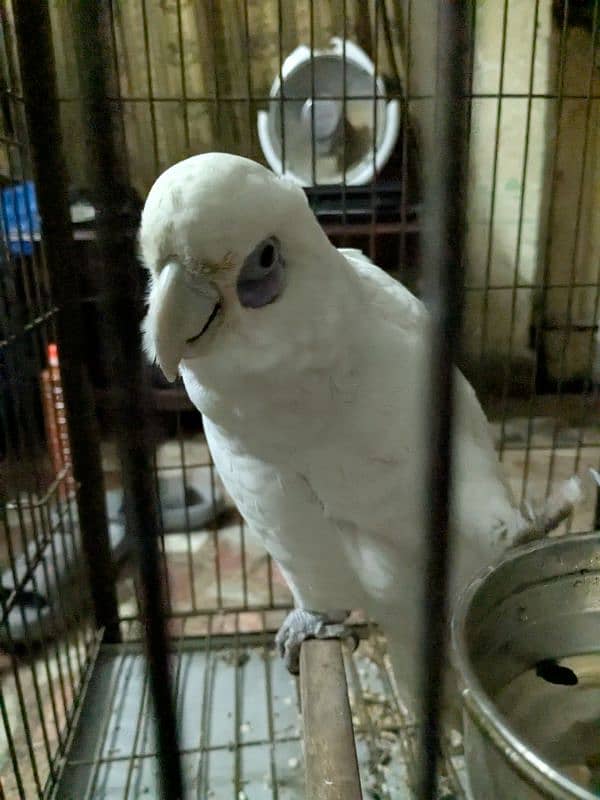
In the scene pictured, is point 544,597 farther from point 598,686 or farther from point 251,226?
point 251,226

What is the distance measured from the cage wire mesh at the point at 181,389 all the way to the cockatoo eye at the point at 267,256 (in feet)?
0.51

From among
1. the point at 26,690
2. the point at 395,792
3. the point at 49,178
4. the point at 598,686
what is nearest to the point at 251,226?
the point at 49,178

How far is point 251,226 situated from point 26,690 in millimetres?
915

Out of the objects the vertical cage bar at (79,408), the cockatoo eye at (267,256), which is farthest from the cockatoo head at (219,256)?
the vertical cage bar at (79,408)

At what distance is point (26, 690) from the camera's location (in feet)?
3.69

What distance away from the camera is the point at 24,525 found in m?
0.94

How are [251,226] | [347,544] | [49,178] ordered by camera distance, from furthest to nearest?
[347,544], [251,226], [49,178]

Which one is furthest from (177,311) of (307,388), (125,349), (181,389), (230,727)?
(181,389)

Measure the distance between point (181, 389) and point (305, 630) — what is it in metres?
0.68

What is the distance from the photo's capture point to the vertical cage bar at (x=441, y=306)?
21 cm

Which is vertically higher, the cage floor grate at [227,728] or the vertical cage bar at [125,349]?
the vertical cage bar at [125,349]

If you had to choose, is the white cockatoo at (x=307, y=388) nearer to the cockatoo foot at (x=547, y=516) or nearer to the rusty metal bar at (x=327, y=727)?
the cockatoo foot at (x=547, y=516)

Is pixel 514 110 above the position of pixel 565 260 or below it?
above

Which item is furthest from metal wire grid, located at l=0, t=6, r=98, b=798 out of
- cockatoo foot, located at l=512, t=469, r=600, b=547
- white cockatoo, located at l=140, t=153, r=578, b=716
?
cockatoo foot, located at l=512, t=469, r=600, b=547
